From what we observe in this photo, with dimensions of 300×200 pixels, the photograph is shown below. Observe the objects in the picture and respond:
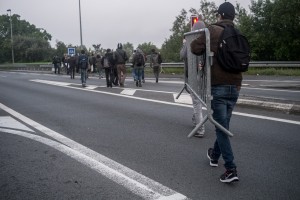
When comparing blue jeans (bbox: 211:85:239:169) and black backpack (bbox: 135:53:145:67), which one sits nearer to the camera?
blue jeans (bbox: 211:85:239:169)

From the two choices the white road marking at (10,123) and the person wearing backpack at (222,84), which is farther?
the white road marking at (10,123)

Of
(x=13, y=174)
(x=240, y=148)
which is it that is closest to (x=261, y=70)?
(x=240, y=148)

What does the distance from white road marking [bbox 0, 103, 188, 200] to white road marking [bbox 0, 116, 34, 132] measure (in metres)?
0.48

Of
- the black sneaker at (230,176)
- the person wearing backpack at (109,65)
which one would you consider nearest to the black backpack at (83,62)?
the person wearing backpack at (109,65)

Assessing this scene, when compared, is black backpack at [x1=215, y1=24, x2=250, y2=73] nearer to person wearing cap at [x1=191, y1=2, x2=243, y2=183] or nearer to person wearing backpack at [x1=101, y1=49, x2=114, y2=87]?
person wearing cap at [x1=191, y1=2, x2=243, y2=183]

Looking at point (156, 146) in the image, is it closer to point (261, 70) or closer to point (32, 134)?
point (32, 134)

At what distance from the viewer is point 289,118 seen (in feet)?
26.3

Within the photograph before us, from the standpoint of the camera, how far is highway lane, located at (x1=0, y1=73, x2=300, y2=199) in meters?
4.13

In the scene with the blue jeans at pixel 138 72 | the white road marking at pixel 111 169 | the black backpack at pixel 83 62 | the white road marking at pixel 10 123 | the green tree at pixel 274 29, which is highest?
the green tree at pixel 274 29

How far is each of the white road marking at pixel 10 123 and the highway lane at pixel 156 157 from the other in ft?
0.99

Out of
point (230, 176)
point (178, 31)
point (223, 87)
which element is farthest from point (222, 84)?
point (178, 31)

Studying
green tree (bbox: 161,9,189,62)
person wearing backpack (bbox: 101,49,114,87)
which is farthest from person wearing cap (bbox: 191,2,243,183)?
green tree (bbox: 161,9,189,62)

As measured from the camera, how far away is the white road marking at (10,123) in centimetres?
771

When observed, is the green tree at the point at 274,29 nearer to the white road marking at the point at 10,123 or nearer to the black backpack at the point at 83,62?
the black backpack at the point at 83,62
